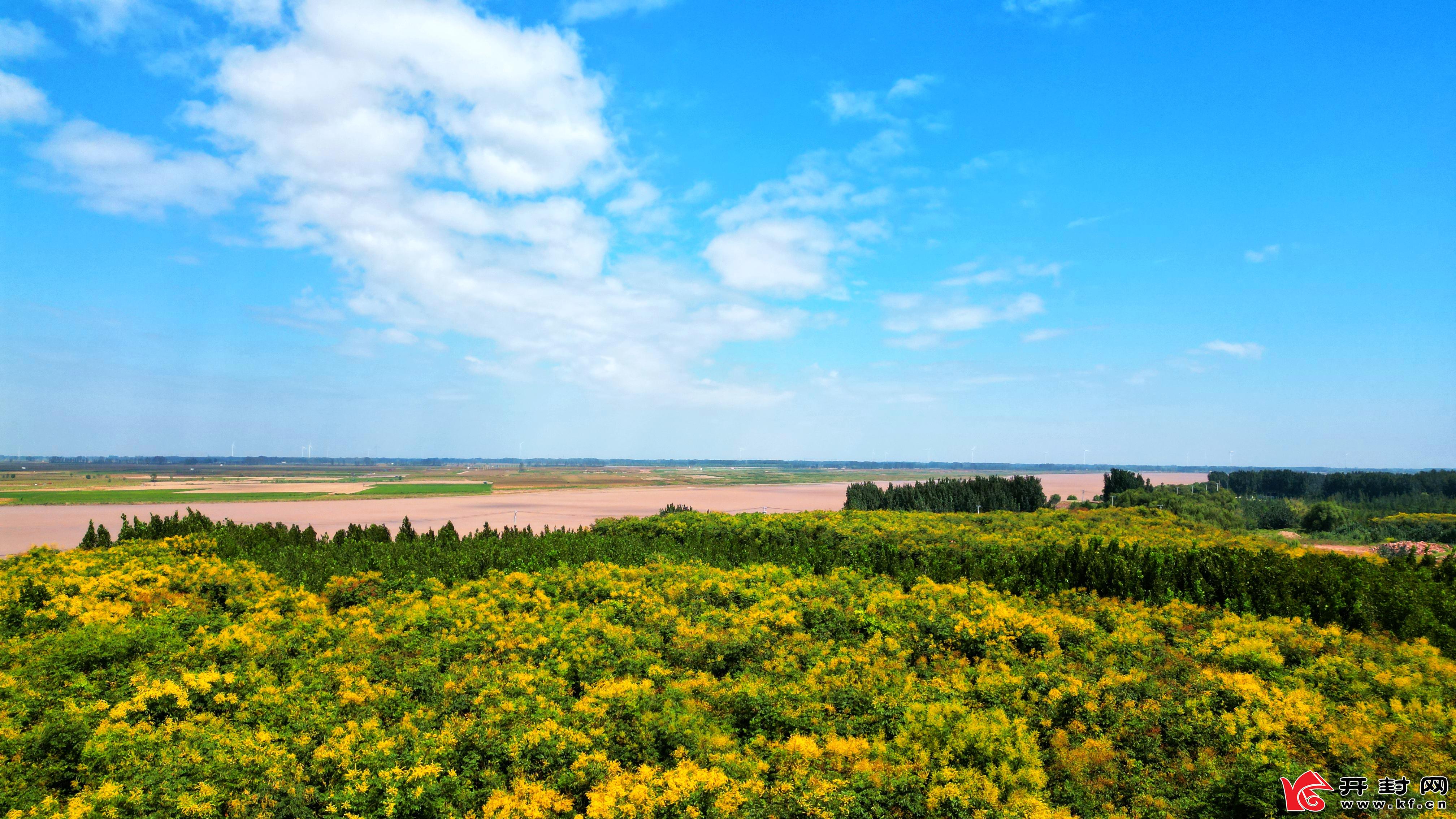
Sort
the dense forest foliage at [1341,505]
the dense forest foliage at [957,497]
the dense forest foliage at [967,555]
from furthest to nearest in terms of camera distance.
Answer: the dense forest foliage at [957,497], the dense forest foliage at [1341,505], the dense forest foliage at [967,555]

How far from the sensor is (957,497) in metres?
35.3

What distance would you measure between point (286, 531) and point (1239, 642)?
19.4m

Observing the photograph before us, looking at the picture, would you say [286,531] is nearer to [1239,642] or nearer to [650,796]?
[650,796]

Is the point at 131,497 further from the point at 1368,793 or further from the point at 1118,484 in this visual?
the point at 1368,793

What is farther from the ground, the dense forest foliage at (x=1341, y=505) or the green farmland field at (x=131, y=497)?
the dense forest foliage at (x=1341, y=505)

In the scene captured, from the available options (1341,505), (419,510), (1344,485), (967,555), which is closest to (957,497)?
(1341,505)

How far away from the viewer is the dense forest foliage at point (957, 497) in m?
34.2

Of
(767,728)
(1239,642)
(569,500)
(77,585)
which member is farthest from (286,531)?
(569,500)

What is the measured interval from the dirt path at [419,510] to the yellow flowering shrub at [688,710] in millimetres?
19000

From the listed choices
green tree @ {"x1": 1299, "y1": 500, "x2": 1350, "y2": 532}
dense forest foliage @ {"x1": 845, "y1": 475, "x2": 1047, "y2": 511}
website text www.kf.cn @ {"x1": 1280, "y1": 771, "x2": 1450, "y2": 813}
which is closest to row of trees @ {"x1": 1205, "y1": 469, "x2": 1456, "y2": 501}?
dense forest foliage @ {"x1": 845, "y1": 475, "x2": 1047, "y2": 511}

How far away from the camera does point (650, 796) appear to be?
4.37 metres

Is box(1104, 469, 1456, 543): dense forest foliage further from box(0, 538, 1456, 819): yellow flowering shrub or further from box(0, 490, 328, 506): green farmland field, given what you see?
box(0, 490, 328, 506): green farmland field

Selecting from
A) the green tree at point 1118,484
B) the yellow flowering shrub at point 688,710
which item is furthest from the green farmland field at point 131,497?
the green tree at point 1118,484

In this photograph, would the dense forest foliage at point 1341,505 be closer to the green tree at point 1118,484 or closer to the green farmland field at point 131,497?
the green tree at point 1118,484
